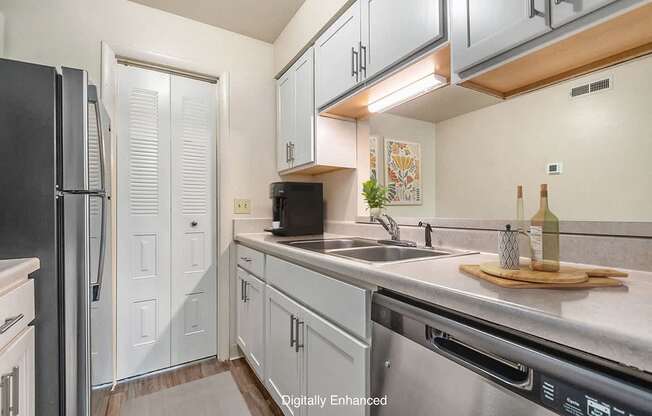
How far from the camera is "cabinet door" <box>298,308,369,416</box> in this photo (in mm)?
954

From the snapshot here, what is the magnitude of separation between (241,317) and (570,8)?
7.25ft

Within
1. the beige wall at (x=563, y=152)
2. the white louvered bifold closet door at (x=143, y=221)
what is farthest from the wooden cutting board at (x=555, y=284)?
the white louvered bifold closet door at (x=143, y=221)

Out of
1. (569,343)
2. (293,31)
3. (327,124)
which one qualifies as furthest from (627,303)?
(293,31)

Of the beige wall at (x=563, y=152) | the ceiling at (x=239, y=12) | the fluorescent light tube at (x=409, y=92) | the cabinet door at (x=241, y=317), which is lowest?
the cabinet door at (x=241, y=317)

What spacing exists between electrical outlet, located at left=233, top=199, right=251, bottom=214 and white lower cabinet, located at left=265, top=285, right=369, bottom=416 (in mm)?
873

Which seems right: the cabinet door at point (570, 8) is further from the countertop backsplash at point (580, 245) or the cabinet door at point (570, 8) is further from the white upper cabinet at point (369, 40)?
the countertop backsplash at point (580, 245)

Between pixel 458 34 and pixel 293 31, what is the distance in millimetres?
1471

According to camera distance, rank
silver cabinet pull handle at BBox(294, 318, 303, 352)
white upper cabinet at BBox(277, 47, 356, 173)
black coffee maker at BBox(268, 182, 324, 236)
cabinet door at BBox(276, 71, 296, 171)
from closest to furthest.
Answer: silver cabinet pull handle at BBox(294, 318, 303, 352) < white upper cabinet at BBox(277, 47, 356, 173) < black coffee maker at BBox(268, 182, 324, 236) < cabinet door at BBox(276, 71, 296, 171)

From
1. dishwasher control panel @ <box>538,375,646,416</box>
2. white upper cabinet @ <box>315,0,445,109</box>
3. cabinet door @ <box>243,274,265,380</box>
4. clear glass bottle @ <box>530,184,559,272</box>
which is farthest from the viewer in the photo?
cabinet door @ <box>243,274,265,380</box>

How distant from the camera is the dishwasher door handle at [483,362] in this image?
0.55m

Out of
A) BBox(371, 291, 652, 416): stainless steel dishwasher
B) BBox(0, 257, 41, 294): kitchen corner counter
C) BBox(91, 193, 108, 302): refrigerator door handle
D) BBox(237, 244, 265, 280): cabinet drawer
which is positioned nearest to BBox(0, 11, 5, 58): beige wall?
BBox(91, 193, 108, 302): refrigerator door handle

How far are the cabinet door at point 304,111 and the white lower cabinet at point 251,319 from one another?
0.86 m

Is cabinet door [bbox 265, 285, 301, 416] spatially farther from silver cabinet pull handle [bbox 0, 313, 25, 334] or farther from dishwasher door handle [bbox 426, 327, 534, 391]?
silver cabinet pull handle [bbox 0, 313, 25, 334]

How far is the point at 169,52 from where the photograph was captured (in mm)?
2133
